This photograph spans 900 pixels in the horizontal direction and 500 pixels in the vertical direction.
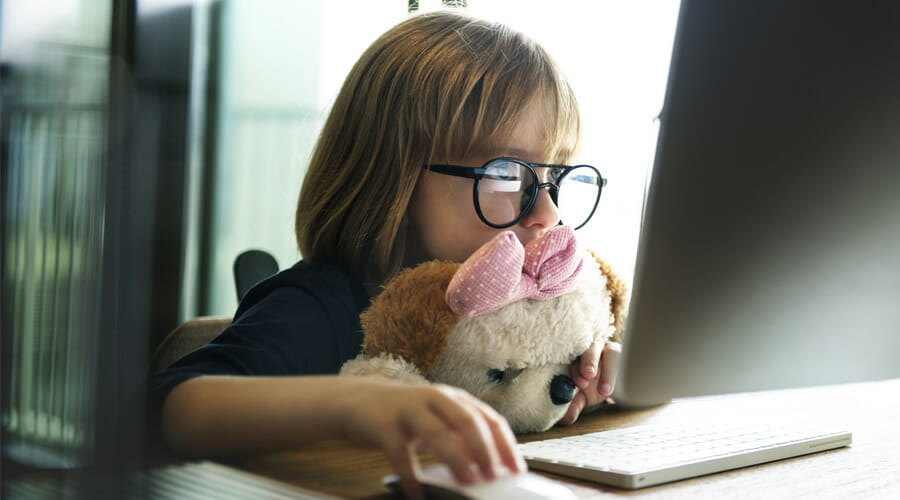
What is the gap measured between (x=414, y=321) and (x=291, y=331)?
0.22 metres

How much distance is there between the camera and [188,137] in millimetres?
2990

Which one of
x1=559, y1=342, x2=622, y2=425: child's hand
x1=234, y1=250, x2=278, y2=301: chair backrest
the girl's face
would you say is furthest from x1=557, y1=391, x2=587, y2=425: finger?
x1=234, y1=250, x2=278, y2=301: chair backrest

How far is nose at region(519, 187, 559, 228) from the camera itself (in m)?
0.87

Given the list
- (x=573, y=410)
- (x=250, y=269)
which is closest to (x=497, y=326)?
(x=573, y=410)

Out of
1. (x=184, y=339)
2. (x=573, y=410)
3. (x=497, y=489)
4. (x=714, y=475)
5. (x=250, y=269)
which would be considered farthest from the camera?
(x=250, y=269)

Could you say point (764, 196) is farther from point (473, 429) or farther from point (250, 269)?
point (250, 269)

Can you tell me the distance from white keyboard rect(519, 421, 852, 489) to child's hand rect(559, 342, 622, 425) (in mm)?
60

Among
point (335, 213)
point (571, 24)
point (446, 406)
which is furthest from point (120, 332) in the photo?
point (571, 24)

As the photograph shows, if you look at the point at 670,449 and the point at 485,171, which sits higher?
the point at 485,171

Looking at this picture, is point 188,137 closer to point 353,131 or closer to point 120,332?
point 353,131

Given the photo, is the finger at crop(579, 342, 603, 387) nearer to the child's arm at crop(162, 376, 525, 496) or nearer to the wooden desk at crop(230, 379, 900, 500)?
the wooden desk at crop(230, 379, 900, 500)

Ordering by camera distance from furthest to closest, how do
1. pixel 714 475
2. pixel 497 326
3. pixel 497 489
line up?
1. pixel 497 326
2. pixel 714 475
3. pixel 497 489

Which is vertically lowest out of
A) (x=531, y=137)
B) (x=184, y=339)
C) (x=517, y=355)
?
(x=184, y=339)

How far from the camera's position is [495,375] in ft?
2.25
